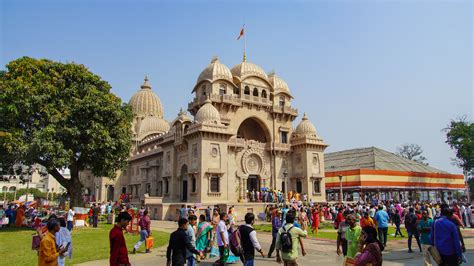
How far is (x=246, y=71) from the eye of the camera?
141ft

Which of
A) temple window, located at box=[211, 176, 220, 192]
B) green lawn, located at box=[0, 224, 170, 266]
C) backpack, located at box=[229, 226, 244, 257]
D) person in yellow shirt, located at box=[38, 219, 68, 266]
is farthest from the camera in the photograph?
Answer: temple window, located at box=[211, 176, 220, 192]

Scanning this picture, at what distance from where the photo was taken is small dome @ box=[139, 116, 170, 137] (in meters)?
58.6

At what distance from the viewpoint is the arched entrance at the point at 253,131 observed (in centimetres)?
4294

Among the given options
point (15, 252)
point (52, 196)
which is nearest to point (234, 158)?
point (15, 252)

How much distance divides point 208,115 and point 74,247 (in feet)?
68.3

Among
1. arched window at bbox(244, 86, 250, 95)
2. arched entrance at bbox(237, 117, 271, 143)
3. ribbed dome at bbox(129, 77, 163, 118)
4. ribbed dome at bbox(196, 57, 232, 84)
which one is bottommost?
arched entrance at bbox(237, 117, 271, 143)

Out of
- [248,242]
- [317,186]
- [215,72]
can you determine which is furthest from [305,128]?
[248,242]

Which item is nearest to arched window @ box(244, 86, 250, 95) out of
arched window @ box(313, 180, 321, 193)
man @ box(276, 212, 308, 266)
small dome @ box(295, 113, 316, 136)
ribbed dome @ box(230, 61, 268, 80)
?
ribbed dome @ box(230, 61, 268, 80)

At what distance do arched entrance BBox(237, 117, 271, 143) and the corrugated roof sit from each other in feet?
55.3

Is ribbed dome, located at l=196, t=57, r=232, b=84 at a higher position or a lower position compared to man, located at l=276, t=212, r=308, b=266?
higher

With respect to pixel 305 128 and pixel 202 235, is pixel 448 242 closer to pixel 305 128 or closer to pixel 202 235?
pixel 202 235

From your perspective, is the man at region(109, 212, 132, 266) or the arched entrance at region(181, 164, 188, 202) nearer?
the man at region(109, 212, 132, 266)

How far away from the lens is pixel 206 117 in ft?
116

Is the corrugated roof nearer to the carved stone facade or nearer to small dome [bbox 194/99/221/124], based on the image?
the carved stone facade
